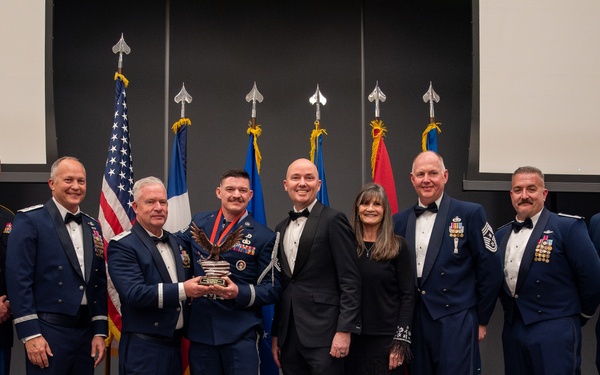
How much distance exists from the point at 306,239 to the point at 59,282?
1343mm

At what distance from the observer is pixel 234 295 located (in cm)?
351

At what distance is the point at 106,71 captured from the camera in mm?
5961

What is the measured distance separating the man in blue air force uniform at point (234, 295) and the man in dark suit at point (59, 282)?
541mm

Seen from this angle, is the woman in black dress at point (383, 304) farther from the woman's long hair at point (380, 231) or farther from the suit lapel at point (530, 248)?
the suit lapel at point (530, 248)

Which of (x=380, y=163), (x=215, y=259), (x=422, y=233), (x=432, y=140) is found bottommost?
(x=215, y=259)

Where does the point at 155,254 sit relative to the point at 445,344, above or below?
above

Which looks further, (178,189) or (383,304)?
(178,189)

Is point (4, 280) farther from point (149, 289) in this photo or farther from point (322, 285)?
point (322, 285)

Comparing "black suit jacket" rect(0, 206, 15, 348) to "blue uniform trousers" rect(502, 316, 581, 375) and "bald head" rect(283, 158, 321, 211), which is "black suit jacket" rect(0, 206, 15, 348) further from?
"blue uniform trousers" rect(502, 316, 581, 375)

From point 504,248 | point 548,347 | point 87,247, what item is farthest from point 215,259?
point 548,347

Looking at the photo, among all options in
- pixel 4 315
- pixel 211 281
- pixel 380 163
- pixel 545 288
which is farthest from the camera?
pixel 380 163

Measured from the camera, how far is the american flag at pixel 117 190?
4381mm

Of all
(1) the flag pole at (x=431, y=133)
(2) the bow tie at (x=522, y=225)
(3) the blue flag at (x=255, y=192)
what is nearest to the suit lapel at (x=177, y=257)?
(3) the blue flag at (x=255, y=192)

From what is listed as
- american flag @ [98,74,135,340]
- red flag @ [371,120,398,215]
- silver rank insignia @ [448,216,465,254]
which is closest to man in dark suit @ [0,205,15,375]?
american flag @ [98,74,135,340]
